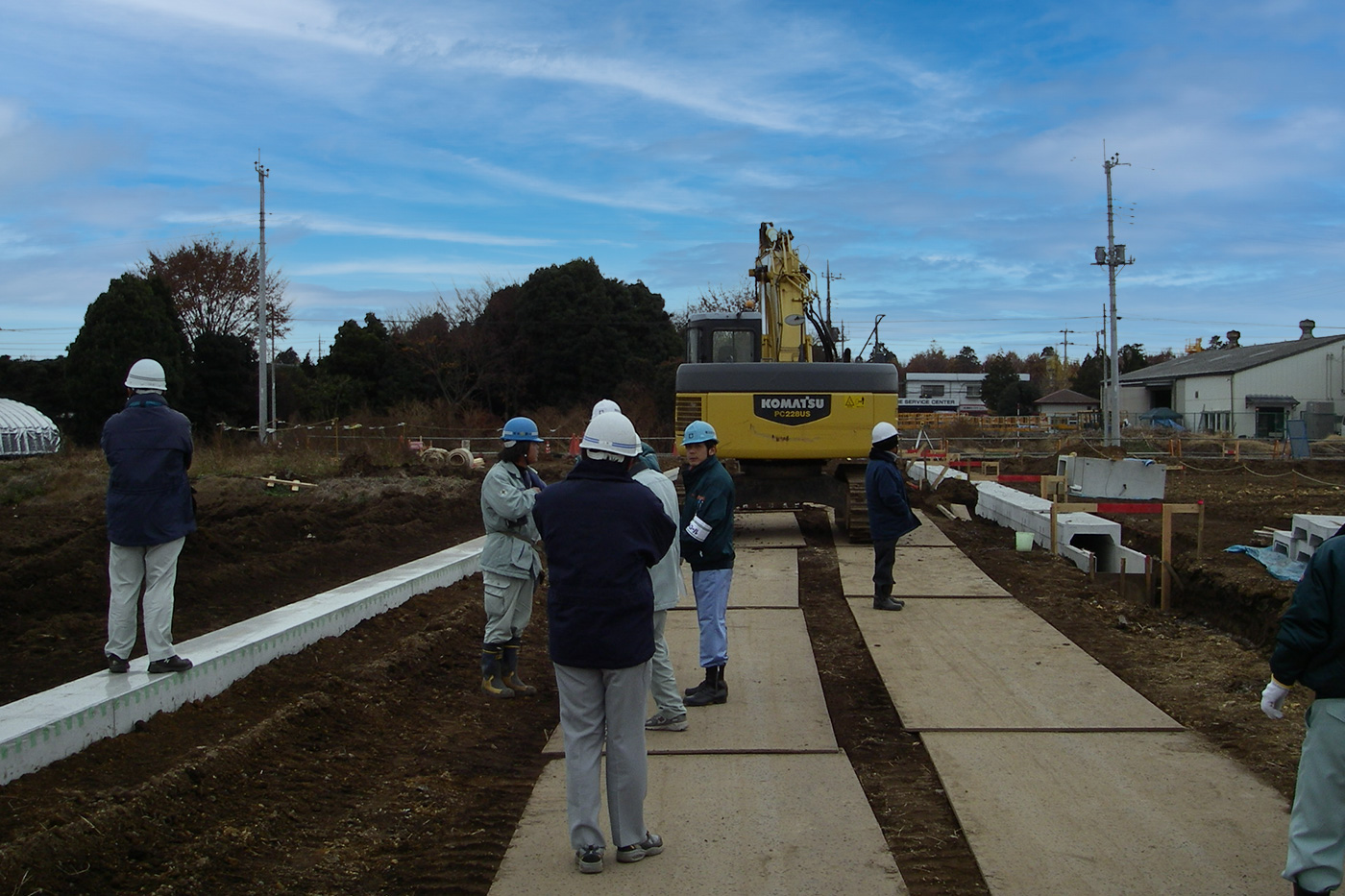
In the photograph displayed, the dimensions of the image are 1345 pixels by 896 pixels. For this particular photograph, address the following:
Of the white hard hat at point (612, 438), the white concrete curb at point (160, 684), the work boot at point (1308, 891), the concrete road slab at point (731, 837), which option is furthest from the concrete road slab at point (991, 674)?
the white concrete curb at point (160, 684)

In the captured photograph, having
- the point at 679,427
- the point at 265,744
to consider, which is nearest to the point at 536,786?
the point at 265,744

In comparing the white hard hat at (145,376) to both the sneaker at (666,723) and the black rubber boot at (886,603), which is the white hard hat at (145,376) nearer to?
the sneaker at (666,723)

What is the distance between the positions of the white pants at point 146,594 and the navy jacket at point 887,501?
227 inches

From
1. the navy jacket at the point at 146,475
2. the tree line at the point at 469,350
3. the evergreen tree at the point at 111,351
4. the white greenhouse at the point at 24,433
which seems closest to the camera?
the navy jacket at the point at 146,475

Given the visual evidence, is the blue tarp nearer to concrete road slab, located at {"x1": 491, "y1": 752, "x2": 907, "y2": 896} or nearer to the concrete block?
the concrete block

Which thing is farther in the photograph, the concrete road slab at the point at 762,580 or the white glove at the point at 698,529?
the concrete road slab at the point at 762,580

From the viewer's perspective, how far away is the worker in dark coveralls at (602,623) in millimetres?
4344

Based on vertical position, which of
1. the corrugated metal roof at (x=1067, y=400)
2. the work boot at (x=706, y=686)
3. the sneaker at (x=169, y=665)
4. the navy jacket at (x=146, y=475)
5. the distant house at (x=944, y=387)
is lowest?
the work boot at (x=706, y=686)

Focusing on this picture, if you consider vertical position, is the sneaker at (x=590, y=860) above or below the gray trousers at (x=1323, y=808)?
below

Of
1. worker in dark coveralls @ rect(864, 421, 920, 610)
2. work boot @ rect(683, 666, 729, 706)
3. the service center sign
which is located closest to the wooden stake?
worker in dark coveralls @ rect(864, 421, 920, 610)

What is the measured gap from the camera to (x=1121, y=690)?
7094 millimetres

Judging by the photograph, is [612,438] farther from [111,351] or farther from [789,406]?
[111,351]

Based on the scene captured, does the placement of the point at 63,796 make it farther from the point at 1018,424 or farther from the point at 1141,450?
the point at 1018,424

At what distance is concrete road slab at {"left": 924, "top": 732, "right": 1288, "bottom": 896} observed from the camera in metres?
4.38
